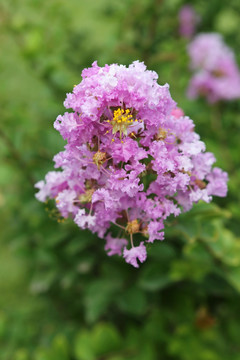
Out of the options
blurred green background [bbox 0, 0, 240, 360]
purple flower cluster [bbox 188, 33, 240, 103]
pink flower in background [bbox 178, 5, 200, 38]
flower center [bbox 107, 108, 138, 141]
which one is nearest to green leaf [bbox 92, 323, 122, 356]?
blurred green background [bbox 0, 0, 240, 360]

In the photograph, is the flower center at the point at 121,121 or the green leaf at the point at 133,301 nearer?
the flower center at the point at 121,121

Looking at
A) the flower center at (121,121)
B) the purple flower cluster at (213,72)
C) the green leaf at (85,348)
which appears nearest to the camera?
the flower center at (121,121)

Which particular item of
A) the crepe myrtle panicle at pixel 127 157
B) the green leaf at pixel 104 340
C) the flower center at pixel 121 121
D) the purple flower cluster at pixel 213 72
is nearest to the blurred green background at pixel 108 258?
the green leaf at pixel 104 340

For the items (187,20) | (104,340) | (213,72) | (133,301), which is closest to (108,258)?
(133,301)

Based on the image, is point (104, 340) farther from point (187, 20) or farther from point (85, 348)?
point (187, 20)

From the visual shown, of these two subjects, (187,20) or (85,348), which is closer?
(85,348)

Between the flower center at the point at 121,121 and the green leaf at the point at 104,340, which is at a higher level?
the flower center at the point at 121,121

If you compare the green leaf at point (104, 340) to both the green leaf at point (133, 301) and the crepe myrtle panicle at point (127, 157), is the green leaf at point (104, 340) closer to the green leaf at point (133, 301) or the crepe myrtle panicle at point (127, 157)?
the green leaf at point (133, 301)
